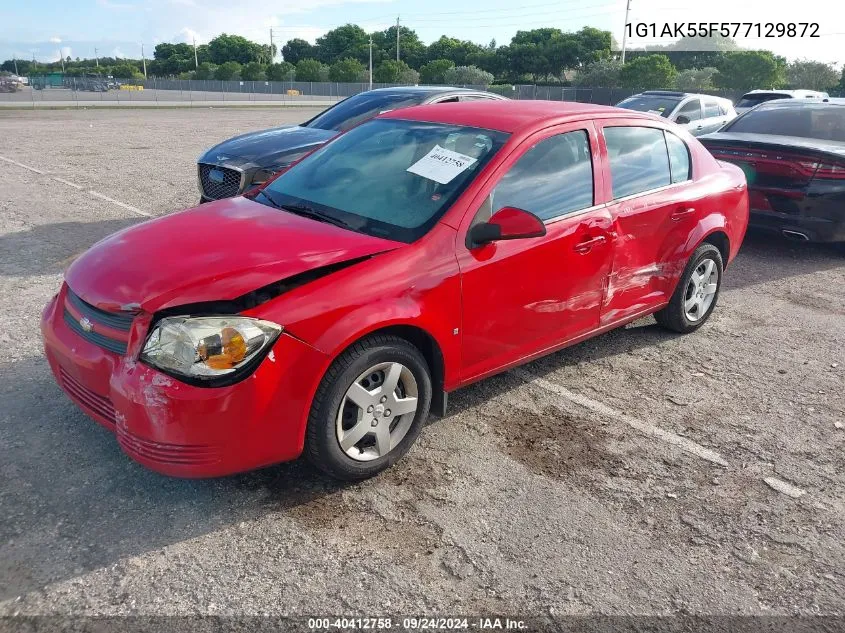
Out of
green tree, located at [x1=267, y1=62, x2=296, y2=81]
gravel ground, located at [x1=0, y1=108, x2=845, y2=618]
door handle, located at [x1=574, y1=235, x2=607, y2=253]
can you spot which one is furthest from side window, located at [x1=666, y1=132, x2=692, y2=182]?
green tree, located at [x1=267, y1=62, x2=296, y2=81]

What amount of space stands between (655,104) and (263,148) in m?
9.65

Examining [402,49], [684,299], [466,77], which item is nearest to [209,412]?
[684,299]

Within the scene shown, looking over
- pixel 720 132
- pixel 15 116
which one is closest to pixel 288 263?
pixel 720 132

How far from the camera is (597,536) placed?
3004 millimetres

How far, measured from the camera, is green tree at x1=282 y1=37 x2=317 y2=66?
427 feet

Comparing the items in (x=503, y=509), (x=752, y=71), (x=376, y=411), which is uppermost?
(x=752, y=71)

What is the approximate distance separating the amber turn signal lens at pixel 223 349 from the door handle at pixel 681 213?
10.4 ft

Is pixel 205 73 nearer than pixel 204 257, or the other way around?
pixel 204 257

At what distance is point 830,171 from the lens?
7.23 m

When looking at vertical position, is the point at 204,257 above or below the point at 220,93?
below

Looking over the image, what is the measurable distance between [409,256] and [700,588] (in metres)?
1.82

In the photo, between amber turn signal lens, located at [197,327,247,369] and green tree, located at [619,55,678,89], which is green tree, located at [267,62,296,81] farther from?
amber turn signal lens, located at [197,327,247,369]

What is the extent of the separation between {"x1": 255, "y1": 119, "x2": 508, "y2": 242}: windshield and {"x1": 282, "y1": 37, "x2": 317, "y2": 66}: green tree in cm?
13424

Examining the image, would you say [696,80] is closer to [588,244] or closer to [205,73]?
[205,73]
